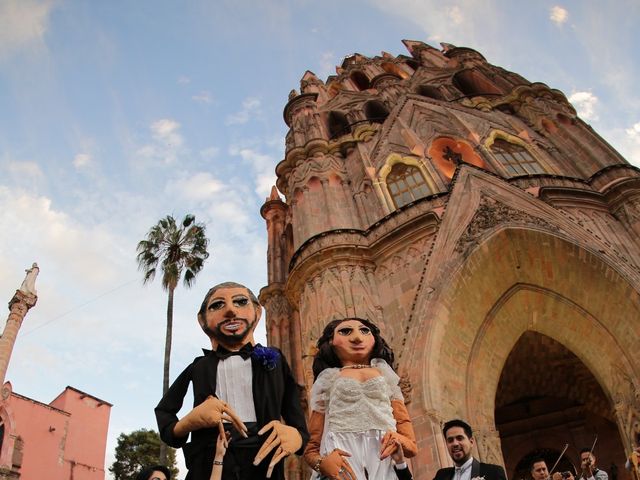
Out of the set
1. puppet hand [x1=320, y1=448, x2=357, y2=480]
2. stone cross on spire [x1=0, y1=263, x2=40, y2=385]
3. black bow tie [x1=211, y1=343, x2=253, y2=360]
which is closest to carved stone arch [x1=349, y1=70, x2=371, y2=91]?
stone cross on spire [x1=0, y1=263, x2=40, y2=385]

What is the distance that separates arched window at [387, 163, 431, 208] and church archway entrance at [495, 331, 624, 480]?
17.9ft

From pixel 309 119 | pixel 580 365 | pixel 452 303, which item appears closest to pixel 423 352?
pixel 452 303

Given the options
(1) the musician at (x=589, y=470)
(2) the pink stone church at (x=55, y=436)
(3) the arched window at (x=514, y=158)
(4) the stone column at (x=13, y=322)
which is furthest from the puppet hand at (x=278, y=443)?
(2) the pink stone church at (x=55, y=436)

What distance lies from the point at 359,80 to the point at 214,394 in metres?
28.7

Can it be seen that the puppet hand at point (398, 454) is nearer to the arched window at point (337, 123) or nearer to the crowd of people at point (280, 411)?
the crowd of people at point (280, 411)

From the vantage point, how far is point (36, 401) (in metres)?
22.3

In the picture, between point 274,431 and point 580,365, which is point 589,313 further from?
point 274,431

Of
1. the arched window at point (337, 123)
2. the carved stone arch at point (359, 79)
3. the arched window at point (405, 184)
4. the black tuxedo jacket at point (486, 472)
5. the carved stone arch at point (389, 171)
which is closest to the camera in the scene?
the black tuxedo jacket at point (486, 472)

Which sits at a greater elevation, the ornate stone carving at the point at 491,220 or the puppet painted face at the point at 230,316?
the ornate stone carving at the point at 491,220

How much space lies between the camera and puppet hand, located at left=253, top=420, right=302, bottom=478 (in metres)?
3.20

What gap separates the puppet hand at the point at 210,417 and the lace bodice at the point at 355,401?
0.85 metres

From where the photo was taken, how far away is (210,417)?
3.23 m

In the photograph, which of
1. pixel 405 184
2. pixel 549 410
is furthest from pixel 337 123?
pixel 549 410

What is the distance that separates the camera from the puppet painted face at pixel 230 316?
154 inches
